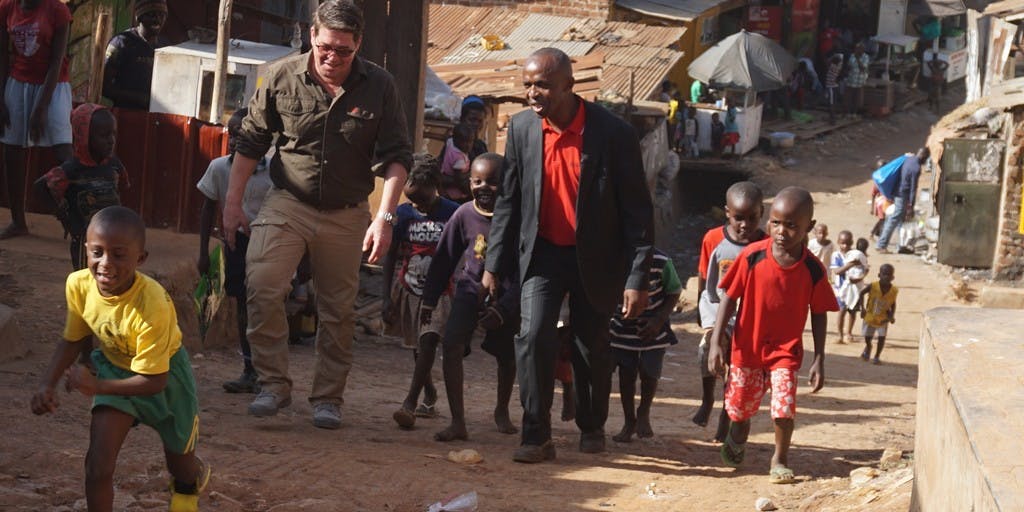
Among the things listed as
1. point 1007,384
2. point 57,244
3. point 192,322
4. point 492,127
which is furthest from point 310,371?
point 492,127

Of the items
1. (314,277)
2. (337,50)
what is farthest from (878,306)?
(337,50)

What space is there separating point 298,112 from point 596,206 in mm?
1445

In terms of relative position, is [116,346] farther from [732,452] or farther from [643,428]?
[643,428]

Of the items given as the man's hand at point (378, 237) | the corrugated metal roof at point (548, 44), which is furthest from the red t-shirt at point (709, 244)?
the corrugated metal roof at point (548, 44)

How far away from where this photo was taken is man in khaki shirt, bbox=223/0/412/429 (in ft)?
21.3

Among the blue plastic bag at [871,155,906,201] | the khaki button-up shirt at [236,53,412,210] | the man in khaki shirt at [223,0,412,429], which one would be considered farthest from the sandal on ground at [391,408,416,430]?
the blue plastic bag at [871,155,906,201]

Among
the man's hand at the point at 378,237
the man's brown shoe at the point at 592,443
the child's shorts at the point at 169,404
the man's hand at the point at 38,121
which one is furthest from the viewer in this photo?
the man's hand at the point at 38,121

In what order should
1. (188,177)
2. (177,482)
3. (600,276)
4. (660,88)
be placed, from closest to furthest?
(177,482), (600,276), (188,177), (660,88)

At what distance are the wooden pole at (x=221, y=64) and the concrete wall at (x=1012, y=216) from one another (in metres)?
11.9

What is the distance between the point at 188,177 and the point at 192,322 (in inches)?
78.1

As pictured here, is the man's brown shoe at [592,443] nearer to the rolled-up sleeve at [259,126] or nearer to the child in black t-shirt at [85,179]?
the rolled-up sleeve at [259,126]

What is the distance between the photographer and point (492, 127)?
1769 centimetres

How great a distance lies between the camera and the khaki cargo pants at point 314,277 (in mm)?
6527

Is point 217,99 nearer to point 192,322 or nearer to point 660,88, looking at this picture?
point 192,322
